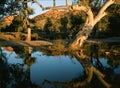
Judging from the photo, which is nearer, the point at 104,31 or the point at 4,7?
the point at 4,7

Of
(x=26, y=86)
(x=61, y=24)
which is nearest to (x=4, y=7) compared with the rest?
(x=26, y=86)

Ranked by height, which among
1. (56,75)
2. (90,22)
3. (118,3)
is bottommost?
(56,75)

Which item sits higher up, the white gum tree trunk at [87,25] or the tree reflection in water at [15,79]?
the white gum tree trunk at [87,25]

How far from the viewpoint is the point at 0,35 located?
43.3 metres

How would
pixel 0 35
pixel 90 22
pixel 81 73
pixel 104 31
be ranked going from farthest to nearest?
pixel 104 31 → pixel 0 35 → pixel 90 22 → pixel 81 73

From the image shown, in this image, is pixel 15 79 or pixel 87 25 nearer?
pixel 15 79

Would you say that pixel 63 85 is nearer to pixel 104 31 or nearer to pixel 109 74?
pixel 109 74

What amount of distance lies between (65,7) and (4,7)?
19911mm

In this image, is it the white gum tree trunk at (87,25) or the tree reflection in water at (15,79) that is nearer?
the tree reflection in water at (15,79)

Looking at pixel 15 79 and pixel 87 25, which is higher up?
pixel 87 25

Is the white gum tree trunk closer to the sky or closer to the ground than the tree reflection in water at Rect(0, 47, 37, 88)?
closer to the sky

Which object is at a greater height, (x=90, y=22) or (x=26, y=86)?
(x=90, y=22)

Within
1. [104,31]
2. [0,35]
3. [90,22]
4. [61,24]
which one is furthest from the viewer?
[61,24]

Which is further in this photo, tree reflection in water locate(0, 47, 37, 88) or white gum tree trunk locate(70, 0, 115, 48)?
white gum tree trunk locate(70, 0, 115, 48)
